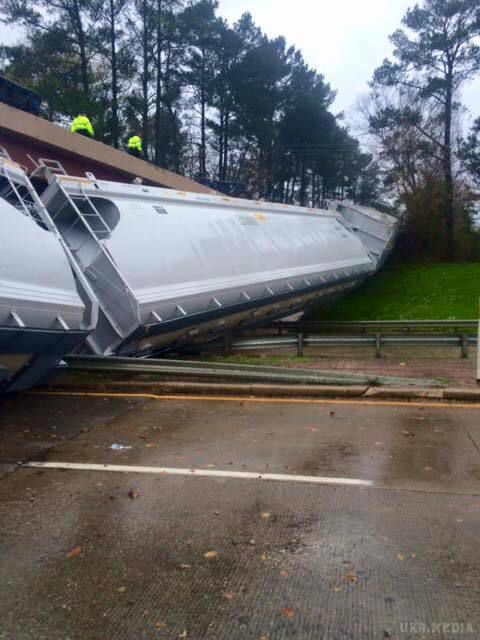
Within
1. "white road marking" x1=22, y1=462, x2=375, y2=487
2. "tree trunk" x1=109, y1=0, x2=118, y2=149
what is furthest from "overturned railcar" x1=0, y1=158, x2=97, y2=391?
"tree trunk" x1=109, y1=0, x2=118, y2=149

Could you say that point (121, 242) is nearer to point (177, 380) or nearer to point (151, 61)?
point (177, 380)

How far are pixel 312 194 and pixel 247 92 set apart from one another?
11979 mm

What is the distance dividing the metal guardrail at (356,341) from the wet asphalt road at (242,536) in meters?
5.71

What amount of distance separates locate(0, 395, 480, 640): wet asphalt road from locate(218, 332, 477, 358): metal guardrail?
18.7ft

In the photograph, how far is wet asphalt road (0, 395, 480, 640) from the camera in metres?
2.92

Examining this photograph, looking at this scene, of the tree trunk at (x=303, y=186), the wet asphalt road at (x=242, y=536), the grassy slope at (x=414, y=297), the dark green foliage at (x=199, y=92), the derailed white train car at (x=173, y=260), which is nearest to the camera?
the wet asphalt road at (x=242, y=536)

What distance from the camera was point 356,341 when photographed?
40.1 feet

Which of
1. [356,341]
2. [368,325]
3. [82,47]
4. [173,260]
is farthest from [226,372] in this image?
[82,47]

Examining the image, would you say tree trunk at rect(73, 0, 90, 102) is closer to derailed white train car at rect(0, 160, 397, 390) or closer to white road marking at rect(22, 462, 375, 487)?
derailed white train car at rect(0, 160, 397, 390)

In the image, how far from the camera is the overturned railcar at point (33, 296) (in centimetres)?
622

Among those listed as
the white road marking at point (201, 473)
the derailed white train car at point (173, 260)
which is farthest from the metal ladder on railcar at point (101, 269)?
the white road marking at point (201, 473)

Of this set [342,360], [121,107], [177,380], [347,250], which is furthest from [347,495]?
[121,107]

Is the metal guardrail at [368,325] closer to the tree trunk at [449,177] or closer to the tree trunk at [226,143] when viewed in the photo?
the tree trunk at [449,177]

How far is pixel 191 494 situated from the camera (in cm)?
453
